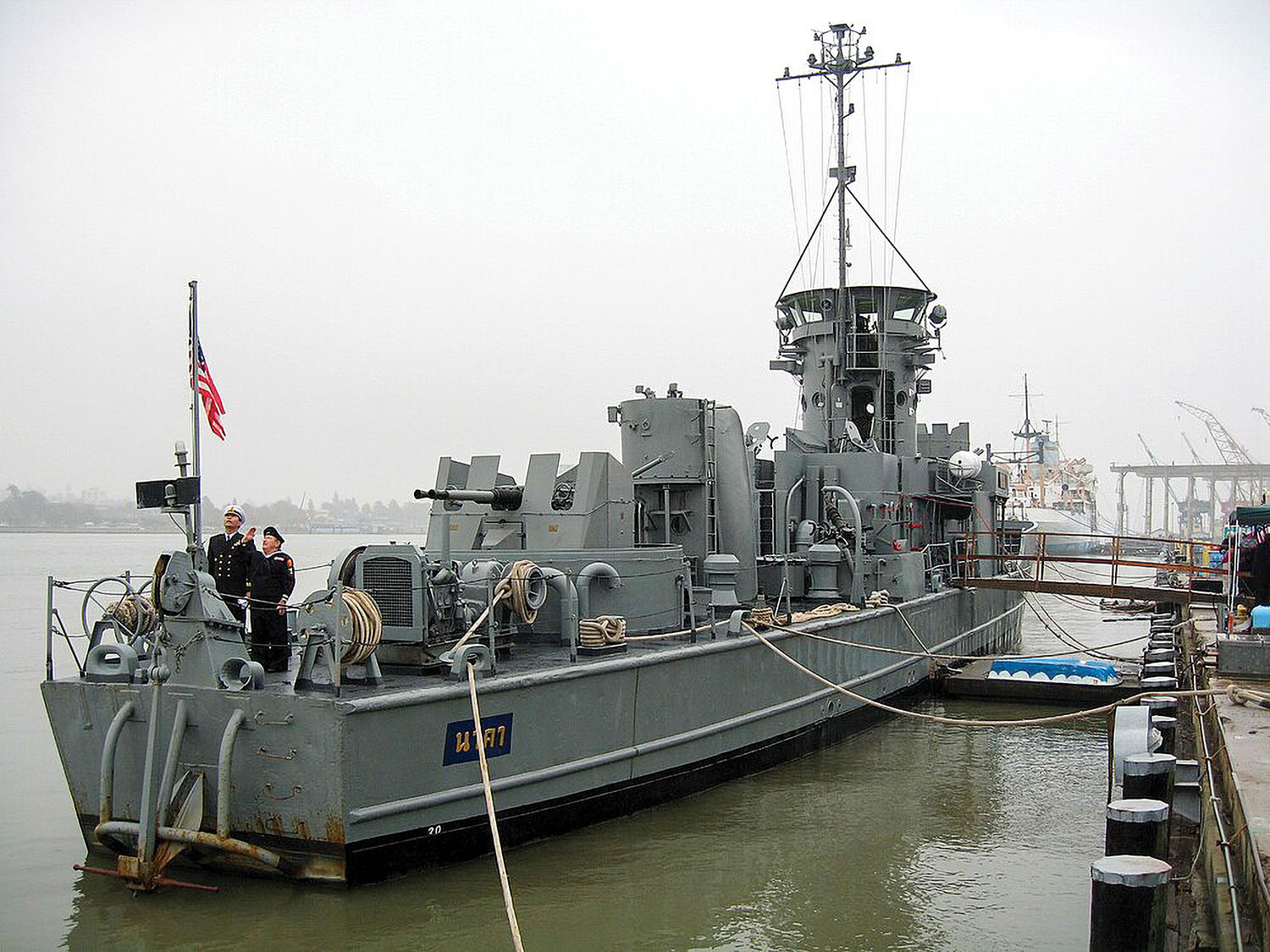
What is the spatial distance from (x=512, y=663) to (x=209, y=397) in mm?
3497

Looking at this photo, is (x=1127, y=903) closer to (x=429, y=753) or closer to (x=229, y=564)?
(x=429, y=753)

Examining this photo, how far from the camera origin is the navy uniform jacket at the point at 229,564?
9.09 m

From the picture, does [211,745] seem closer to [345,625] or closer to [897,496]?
[345,625]

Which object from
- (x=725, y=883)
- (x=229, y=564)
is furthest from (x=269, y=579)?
(x=725, y=883)

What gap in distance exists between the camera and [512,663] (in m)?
9.81

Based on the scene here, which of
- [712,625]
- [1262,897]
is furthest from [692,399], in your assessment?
[1262,897]

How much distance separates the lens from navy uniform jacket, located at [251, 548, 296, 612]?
8977 mm

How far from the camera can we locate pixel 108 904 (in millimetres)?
7992

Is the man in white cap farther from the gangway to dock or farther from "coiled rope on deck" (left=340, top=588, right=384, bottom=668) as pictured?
the gangway to dock

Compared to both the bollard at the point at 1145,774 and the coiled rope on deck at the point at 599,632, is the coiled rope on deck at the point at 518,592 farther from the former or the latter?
the bollard at the point at 1145,774

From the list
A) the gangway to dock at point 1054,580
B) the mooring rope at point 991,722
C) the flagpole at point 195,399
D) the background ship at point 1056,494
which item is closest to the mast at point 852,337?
the gangway to dock at point 1054,580

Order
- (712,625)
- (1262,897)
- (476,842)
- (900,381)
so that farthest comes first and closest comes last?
(900,381) < (712,625) < (476,842) < (1262,897)

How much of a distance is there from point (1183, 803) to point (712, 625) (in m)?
4.90

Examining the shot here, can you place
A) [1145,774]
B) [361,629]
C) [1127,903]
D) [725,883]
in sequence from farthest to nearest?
[725,883] < [361,629] < [1145,774] < [1127,903]
